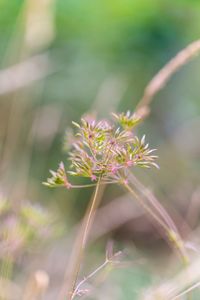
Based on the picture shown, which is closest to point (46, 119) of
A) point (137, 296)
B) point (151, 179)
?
point (151, 179)

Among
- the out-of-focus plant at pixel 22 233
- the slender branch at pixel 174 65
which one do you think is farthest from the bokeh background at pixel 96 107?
the slender branch at pixel 174 65

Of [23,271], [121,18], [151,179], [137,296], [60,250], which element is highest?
[121,18]

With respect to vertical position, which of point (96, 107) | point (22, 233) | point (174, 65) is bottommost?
point (22, 233)

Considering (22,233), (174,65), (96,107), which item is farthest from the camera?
(96,107)

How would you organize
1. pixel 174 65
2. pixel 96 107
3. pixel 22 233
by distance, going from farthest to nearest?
pixel 96 107
pixel 174 65
pixel 22 233

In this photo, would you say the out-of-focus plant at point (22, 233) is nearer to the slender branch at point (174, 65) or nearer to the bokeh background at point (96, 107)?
the bokeh background at point (96, 107)

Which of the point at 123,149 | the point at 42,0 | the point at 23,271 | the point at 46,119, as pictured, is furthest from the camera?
the point at 46,119

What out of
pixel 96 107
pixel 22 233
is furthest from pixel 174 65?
pixel 96 107

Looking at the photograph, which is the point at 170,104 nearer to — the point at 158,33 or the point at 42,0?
the point at 158,33

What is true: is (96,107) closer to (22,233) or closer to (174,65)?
(174,65)

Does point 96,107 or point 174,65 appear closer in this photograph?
point 174,65
